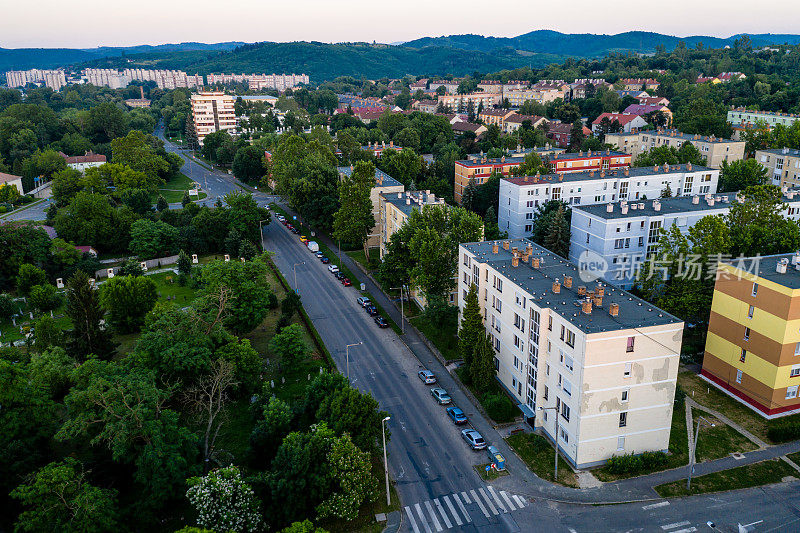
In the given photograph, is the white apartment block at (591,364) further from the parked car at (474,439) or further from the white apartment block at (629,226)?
the white apartment block at (629,226)

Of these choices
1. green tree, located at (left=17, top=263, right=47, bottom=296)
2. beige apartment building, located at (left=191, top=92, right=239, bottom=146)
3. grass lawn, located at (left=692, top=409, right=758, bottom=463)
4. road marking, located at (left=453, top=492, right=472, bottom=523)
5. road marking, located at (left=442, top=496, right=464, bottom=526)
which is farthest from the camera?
beige apartment building, located at (left=191, top=92, right=239, bottom=146)

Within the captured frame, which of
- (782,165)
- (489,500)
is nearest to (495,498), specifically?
(489,500)

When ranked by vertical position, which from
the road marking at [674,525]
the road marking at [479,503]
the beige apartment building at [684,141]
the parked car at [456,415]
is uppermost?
the beige apartment building at [684,141]

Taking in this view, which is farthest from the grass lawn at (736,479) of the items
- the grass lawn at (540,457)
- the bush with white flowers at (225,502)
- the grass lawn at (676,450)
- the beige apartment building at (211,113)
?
the beige apartment building at (211,113)

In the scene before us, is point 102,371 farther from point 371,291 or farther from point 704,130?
point 704,130

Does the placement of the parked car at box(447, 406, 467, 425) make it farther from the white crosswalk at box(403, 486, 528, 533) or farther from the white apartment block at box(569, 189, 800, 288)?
the white apartment block at box(569, 189, 800, 288)

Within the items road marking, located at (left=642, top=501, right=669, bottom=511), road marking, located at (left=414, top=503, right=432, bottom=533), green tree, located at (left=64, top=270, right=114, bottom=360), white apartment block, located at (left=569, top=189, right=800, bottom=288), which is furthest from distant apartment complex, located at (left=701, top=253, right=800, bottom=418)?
green tree, located at (left=64, top=270, right=114, bottom=360)

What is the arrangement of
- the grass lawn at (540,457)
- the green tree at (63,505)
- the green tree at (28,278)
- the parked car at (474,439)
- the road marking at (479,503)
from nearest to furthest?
the green tree at (63,505), the road marking at (479,503), the grass lawn at (540,457), the parked car at (474,439), the green tree at (28,278)
